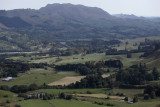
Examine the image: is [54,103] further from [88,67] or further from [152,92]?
[88,67]

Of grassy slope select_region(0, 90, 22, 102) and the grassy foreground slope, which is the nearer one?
the grassy foreground slope

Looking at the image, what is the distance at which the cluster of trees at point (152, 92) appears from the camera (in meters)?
75.8

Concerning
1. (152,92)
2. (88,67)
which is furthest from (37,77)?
(152,92)

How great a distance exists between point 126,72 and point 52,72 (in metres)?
37.4

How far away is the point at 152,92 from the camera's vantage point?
251 feet

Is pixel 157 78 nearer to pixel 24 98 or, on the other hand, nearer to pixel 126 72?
pixel 126 72

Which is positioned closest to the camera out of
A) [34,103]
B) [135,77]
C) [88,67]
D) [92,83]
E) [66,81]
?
[34,103]

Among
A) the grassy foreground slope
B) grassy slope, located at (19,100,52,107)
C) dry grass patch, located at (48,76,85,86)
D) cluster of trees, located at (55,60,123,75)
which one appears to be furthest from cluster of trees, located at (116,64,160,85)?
grassy slope, located at (19,100,52,107)

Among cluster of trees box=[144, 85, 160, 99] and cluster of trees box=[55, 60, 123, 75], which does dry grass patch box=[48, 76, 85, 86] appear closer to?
cluster of trees box=[55, 60, 123, 75]

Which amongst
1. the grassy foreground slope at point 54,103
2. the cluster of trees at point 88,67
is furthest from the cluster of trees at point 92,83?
the grassy foreground slope at point 54,103

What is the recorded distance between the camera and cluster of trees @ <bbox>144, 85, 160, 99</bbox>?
75800mm

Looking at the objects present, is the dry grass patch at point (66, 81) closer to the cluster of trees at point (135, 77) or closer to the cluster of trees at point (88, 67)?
the cluster of trees at point (88, 67)

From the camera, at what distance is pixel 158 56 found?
449 feet

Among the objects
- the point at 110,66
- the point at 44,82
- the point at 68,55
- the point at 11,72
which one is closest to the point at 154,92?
the point at 44,82
